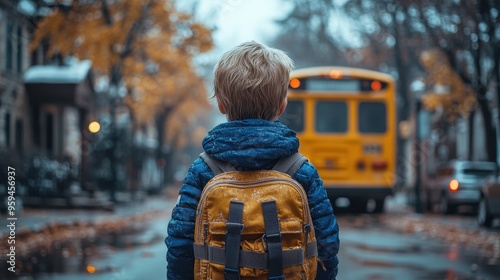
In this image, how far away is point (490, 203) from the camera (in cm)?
1627

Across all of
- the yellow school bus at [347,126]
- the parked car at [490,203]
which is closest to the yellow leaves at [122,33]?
the yellow school bus at [347,126]

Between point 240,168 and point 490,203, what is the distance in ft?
47.1

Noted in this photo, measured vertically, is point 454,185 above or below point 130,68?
below

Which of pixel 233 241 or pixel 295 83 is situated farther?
pixel 295 83

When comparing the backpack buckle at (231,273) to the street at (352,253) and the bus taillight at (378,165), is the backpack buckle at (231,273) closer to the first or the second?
the street at (352,253)

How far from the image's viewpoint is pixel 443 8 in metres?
22.0

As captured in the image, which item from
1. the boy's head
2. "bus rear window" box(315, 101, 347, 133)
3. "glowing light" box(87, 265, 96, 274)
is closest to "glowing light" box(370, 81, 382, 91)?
"bus rear window" box(315, 101, 347, 133)

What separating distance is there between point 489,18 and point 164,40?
12.6 meters

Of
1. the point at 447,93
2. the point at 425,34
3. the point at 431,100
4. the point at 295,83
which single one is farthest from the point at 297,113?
the point at 447,93

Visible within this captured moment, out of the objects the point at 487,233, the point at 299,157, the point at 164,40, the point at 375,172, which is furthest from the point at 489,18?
the point at 299,157

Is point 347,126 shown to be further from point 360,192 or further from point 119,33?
point 119,33

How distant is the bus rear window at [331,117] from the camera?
18.7 m

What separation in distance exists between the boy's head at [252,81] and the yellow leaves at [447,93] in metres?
24.3

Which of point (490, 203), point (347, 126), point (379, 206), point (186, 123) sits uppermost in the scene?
point (186, 123)
